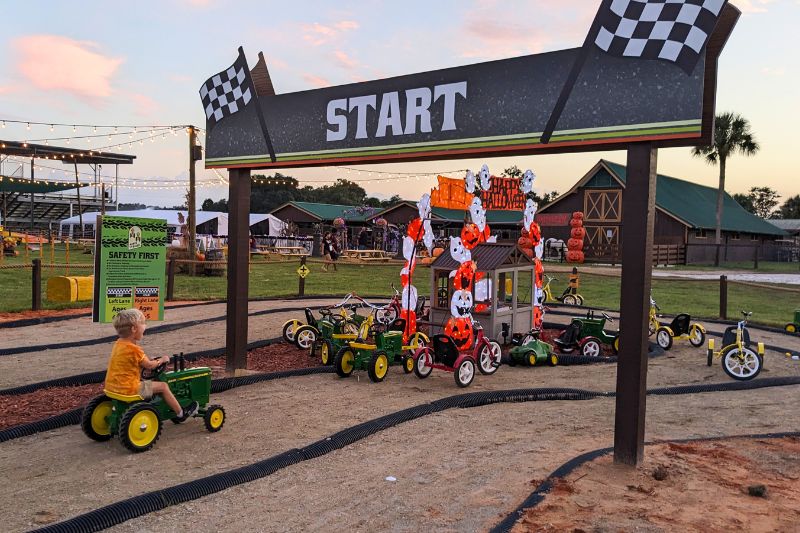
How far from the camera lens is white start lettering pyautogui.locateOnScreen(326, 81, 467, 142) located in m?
6.46

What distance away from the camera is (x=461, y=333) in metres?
8.99

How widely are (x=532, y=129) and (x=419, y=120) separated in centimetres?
146

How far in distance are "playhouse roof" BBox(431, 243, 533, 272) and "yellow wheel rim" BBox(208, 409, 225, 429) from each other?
6067mm

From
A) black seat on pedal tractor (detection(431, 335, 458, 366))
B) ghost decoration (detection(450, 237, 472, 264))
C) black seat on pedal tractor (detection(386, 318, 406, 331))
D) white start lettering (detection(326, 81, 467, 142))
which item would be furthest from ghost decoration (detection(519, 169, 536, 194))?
white start lettering (detection(326, 81, 467, 142))

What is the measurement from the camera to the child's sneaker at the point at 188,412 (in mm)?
6035

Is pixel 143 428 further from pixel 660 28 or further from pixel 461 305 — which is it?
pixel 660 28

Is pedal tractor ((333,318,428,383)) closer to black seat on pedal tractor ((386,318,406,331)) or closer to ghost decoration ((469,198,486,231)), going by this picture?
black seat on pedal tractor ((386,318,406,331))

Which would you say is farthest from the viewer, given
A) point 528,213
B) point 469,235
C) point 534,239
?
point 534,239

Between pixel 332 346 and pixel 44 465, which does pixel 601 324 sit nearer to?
pixel 332 346

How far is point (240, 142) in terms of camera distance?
8.64 m

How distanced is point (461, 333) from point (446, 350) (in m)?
0.37

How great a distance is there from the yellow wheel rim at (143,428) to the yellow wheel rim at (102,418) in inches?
18.4

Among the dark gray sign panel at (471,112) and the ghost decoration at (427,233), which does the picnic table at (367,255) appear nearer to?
the ghost decoration at (427,233)

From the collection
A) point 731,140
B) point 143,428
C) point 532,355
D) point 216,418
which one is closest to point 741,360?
point 532,355
